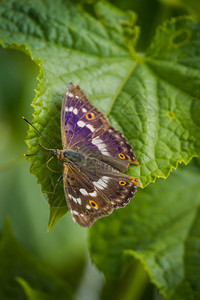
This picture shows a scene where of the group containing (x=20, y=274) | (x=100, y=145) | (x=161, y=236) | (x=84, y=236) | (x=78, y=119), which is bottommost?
(x=84, y=236)

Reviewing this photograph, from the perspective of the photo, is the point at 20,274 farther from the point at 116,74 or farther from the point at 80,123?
the point at 116,74

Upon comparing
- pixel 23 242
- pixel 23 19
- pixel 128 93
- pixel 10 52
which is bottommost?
pixel 23 242

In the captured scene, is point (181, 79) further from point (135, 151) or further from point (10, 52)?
point (10, 52)

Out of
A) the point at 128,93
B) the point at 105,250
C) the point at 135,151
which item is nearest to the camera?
the point at 135,151

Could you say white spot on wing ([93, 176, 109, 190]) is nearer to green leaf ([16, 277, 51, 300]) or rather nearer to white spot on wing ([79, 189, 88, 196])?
white spot on wing ([79, 189, 88, 196])

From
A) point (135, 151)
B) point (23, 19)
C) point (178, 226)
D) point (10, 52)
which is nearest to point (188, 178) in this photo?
point (178, 226)

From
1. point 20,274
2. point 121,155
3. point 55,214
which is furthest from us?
point 20,274

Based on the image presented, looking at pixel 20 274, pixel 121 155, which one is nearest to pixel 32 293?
pixel 20 274
